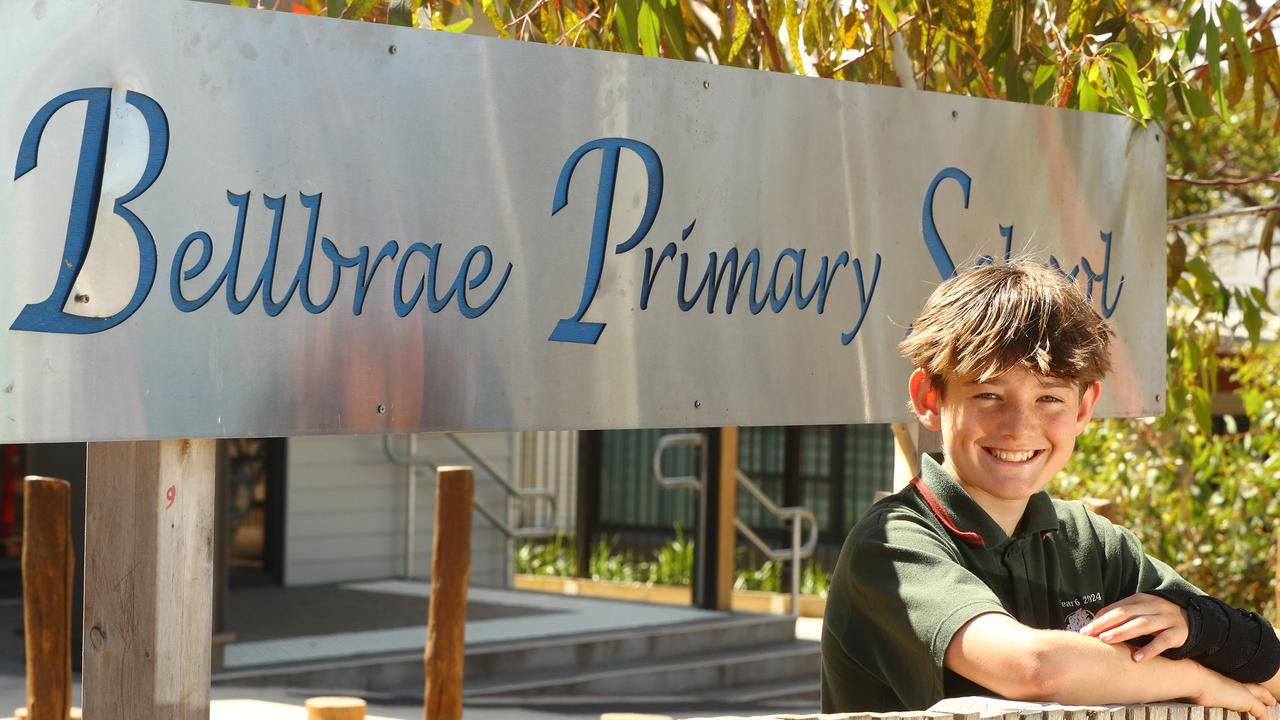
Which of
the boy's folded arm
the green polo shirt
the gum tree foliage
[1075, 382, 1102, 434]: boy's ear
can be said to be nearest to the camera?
the boy's folded arm

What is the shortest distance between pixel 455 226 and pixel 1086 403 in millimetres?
1015

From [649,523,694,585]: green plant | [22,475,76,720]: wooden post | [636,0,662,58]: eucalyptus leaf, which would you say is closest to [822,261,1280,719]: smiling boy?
[636,0,662,58]: eucalyptus leaf

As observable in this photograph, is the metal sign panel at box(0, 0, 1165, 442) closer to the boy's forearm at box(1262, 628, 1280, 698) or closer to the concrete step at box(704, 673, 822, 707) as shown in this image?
the boy's forearm at box(1262, 628, 1280, 698)

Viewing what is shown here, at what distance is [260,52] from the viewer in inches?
93.3

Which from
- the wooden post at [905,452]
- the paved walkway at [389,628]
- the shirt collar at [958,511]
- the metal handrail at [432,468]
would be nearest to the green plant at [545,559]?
the metal handrail at [432,468]

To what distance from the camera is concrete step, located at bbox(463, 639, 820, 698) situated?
8.71m

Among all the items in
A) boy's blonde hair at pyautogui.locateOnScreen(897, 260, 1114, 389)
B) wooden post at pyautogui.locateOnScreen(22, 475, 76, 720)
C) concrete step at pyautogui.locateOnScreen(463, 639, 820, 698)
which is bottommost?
concrete step at pyautogui.locateOnScreen(463, 639, 820, 698)

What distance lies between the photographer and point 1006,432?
2225 millimetres

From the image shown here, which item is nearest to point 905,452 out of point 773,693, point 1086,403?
point 1086,403

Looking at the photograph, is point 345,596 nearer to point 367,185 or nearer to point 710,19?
point 710,19

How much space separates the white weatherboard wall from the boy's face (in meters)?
Result: 9.74

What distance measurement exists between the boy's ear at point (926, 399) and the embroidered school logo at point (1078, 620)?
0.32 metres

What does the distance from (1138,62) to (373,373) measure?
2.48 metres

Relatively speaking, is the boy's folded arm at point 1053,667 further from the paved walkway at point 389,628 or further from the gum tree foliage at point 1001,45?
the paved walkway at point 389,628
